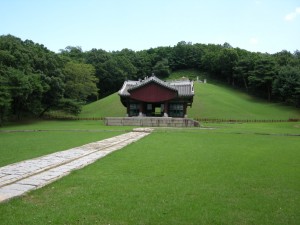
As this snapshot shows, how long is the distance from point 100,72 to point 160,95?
35866 millimetres

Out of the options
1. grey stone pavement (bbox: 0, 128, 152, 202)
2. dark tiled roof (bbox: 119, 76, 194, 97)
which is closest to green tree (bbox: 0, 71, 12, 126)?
dark tiled roof (bbox: 119, 76, 194, 97)

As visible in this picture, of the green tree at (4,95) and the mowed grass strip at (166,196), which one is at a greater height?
the green tree at (4,95)

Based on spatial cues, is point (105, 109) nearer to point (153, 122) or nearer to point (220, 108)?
point (220, 108)

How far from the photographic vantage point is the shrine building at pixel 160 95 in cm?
3706

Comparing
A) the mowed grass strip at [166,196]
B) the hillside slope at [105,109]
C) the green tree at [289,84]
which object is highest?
the green tree at [289,84]

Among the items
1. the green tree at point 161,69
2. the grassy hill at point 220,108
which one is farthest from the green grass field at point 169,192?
the green tree at point 161,69

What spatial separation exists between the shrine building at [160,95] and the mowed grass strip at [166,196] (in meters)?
26.5

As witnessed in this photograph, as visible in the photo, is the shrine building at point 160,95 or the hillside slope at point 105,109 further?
the hillside slope at point 105,109

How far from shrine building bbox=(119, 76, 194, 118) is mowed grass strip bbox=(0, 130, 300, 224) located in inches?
1043

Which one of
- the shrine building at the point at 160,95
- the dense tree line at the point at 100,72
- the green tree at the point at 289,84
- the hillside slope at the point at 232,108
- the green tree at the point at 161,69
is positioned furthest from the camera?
the green tree at the point at 161,69

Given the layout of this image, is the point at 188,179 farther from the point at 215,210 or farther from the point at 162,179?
the point at 215,210

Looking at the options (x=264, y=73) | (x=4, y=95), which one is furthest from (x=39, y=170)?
(x=264, y=73)

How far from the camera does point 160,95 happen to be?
37312 millimetres

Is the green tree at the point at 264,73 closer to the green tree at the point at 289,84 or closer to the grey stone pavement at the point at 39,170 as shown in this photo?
the green tree at the point at 289,84
